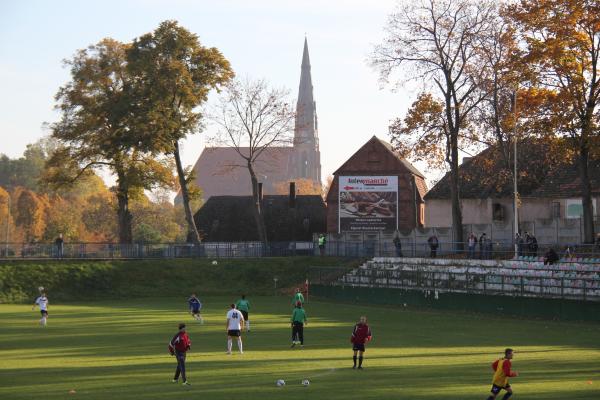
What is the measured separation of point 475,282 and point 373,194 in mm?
37652

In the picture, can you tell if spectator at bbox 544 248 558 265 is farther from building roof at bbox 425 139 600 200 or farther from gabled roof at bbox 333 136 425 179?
gabled roof at bbox 333 136 425 179

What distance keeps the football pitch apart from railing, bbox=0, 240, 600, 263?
38.0 feet

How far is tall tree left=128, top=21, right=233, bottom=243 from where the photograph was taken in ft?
251

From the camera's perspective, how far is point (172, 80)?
76500 mm

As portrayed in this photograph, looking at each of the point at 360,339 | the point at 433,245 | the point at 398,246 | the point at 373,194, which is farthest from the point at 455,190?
the point at 360,339

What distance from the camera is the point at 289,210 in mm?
98875

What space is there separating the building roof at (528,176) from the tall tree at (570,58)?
32.3 ft

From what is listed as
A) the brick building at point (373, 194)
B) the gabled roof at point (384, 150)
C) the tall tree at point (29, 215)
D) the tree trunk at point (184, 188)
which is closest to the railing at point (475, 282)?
the tree trunk at point (184, 188)

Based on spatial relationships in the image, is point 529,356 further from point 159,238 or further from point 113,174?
point 159,238

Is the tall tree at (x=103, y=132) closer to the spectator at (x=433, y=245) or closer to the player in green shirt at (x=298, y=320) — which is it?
the spectator at (x=433, y=245)

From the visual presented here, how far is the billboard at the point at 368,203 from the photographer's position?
8581 centimetres

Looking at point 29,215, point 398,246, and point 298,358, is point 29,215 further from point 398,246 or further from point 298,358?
point 298,358

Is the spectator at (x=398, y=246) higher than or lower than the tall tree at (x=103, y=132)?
lower

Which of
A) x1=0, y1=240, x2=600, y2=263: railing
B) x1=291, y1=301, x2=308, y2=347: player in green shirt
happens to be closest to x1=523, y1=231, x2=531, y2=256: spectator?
x1=0, y1=240, x2=600, y2=263: railing
